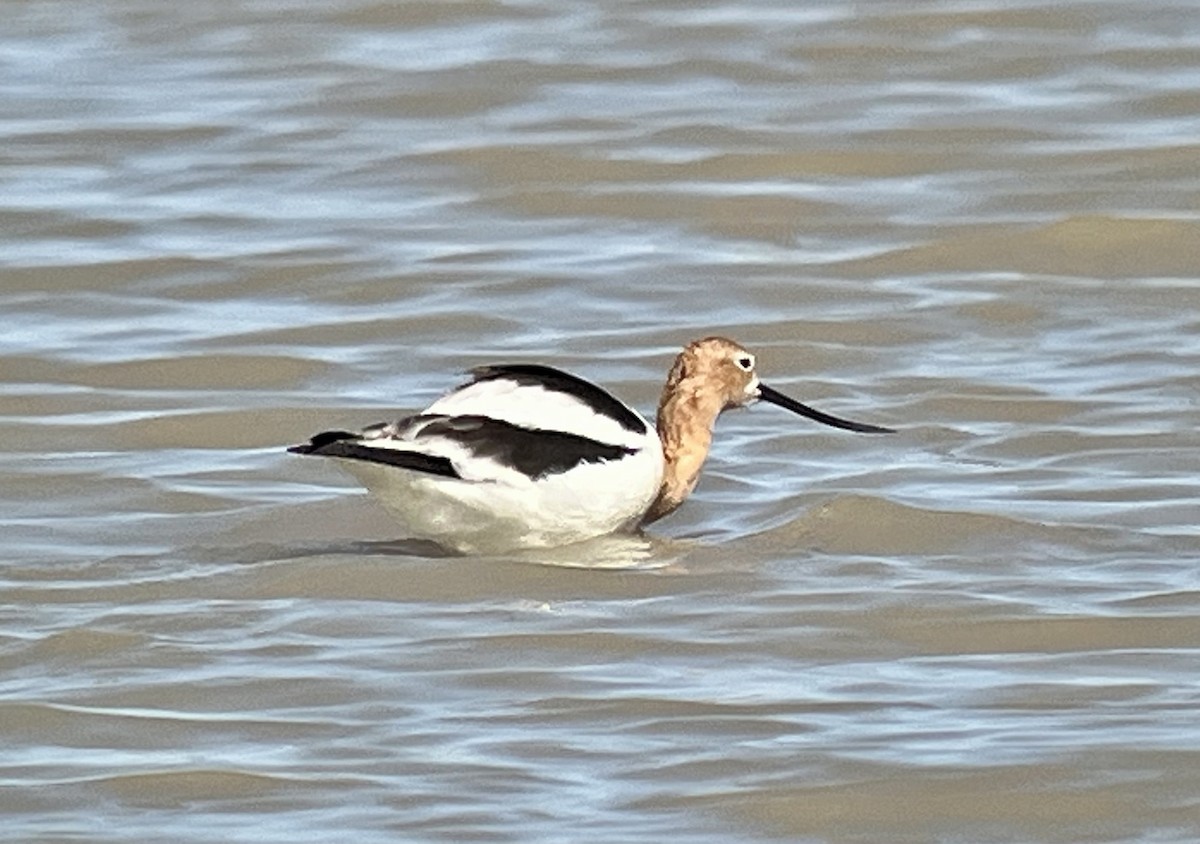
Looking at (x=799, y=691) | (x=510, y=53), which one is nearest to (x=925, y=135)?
(x=510, y=53)

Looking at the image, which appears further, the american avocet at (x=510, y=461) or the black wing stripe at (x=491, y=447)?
the american avocet at (x=510, y=461)

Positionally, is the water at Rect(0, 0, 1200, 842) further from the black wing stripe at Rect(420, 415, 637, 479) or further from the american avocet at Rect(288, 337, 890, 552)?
the black wing stripe at Rect(420, 415, 637, 479)

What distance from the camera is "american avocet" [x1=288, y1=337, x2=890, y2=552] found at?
7.90 m

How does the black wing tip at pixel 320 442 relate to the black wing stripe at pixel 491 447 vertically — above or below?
above

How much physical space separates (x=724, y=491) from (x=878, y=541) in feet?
2.54

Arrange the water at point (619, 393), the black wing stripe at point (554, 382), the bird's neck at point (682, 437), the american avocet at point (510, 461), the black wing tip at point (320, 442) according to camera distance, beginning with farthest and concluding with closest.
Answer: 1. the bird's neck at point (682, 437)
2. the black wing stripe at point (554, 382)
3. the american avocet at point (510, 461)
4. the black wing tip at point (320, 442)
5. the water at point (619, 393)

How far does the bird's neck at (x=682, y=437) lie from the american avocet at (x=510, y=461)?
9.6 inches

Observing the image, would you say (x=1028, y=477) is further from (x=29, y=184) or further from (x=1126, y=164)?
(x=29, y=184)

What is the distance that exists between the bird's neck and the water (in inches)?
5.2

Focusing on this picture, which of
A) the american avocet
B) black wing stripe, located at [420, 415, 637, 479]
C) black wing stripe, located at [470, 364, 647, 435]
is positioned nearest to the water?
the american avocet

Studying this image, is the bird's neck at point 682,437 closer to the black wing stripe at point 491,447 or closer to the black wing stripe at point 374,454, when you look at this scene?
the black wing stripe at point 491,447

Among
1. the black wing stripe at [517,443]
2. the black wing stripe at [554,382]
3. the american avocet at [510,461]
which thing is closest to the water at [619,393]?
the american avocet at [510,461]

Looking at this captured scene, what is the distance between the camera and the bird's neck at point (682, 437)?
8.55 m

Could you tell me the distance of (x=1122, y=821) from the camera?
6.17 metres
